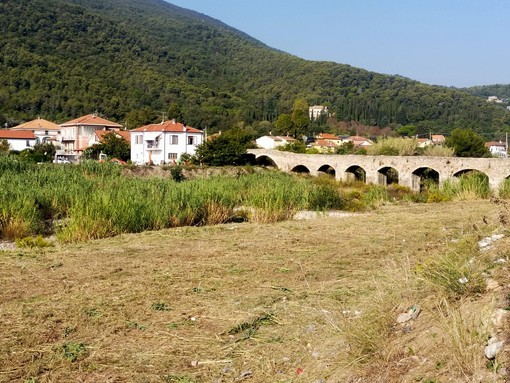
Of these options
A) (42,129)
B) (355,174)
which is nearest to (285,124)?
(42,129)

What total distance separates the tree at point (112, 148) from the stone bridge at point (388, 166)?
10.1 m

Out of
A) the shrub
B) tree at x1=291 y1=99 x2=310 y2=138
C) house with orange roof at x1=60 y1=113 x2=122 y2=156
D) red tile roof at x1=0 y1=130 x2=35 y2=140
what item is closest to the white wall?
house with orange roof at x1=60 y1=113 x2=122 y2=156

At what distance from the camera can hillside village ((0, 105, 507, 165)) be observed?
46.3 m

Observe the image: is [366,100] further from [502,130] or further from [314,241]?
[314,241]

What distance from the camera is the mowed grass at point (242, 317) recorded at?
11.9 ft

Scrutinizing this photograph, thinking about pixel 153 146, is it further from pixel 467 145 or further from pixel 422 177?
pixel 467 145

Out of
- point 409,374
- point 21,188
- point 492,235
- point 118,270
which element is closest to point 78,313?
point 118,270

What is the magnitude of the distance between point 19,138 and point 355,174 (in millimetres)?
33854

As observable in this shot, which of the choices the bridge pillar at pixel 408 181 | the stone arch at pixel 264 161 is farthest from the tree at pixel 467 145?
the stone arch at pixel 264 161

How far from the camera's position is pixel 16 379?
154 inches

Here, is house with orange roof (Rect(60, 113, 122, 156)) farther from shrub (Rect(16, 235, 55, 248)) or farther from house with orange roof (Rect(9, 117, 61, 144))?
shrub (Rect(16, 235, 55, 248))

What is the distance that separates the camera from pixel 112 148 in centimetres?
4628

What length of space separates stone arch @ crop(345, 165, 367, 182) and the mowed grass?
103ft

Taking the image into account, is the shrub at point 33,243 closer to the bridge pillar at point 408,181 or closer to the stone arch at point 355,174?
the bridge pillar at point 408,181
